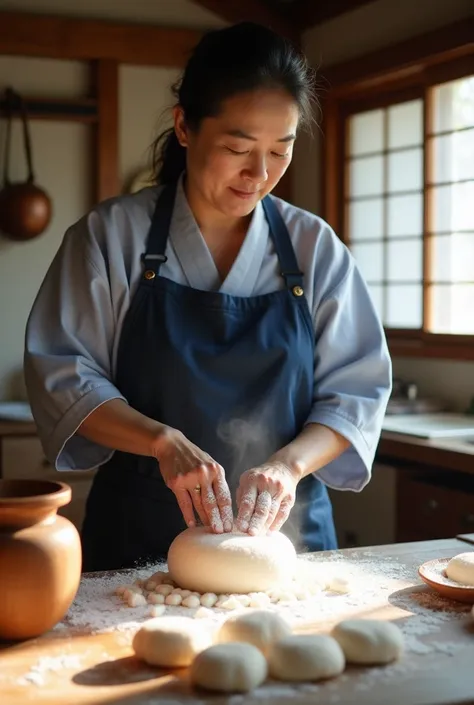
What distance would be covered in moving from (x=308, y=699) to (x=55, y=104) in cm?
399

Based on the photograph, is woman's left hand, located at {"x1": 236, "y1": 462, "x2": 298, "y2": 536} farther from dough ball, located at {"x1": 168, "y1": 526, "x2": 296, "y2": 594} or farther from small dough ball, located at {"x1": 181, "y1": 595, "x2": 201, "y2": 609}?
small dough ball, located at {"x1": 181, "y1": 595, "x2": 201, "y2": 609}

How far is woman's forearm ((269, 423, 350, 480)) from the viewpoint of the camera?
1.88 metres

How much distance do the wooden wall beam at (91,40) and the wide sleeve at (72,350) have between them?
2.88 meters

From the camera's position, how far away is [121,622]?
148 centimetres

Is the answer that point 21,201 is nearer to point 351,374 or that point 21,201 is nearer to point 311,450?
point 351,374

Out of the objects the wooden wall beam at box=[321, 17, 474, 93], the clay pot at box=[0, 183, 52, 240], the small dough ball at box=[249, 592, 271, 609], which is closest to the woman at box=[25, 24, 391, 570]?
the small dough ball at box=[249, 592, 271, 609]

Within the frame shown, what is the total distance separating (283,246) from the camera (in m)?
2.17

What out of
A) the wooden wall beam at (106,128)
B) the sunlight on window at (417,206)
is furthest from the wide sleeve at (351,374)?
the wooden wall beam at (106,128)

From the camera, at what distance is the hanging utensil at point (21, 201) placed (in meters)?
4.64

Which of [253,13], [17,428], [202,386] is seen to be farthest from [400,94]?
[202,386]

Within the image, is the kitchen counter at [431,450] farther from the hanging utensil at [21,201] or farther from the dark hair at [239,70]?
the hanging utensil at [21,201]

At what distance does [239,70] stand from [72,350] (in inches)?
24.9

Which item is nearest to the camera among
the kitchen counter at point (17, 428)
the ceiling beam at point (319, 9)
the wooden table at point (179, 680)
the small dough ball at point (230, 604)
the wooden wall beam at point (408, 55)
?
the wooden table at point (179, 680)

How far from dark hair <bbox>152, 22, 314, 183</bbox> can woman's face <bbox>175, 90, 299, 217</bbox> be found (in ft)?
0.07
